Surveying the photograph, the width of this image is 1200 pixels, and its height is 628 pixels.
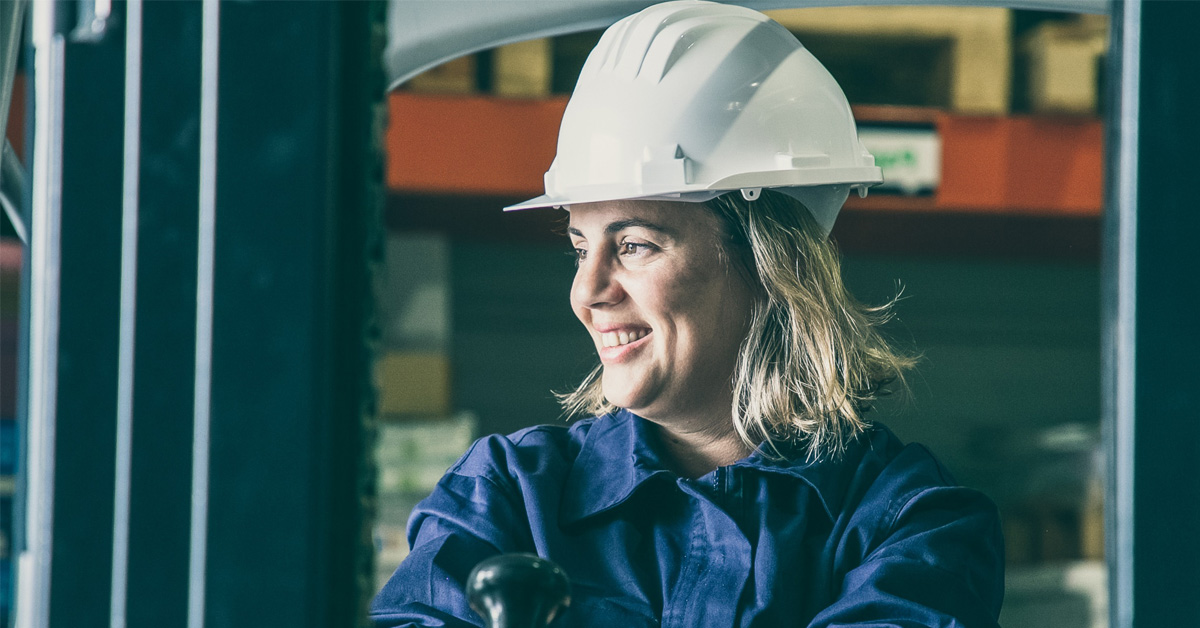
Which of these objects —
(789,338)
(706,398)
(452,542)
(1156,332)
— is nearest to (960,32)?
(789,338)

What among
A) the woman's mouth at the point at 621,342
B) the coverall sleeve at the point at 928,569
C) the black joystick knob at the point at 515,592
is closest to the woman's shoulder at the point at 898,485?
the coverall sleeve at the point at 928,569

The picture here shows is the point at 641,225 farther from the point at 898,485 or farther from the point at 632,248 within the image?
the point at 898,485

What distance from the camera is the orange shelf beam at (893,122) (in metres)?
3.48

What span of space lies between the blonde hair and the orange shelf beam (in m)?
1.85

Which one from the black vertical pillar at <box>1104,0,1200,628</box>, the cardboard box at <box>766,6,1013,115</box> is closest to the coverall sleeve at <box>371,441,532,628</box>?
the black vertical pillar at <box>1104,0,1200,628</box>

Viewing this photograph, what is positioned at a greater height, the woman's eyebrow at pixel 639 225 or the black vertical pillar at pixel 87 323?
the woman's eyebrow at pixel 639 225

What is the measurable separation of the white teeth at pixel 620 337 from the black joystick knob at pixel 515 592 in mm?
745

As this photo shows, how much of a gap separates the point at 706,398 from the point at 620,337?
173 millimetres

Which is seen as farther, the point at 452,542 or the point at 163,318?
the point at 452,542

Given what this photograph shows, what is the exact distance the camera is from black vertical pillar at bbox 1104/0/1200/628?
2.46 ft

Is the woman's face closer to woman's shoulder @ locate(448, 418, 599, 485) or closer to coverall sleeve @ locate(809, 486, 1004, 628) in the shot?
woman's shoulder @ locate(448, 418, 599, 485)

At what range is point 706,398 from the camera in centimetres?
Result: 157

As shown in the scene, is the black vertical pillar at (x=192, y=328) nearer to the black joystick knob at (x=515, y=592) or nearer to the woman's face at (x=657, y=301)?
the black joystick knob at (x=515, y=592)

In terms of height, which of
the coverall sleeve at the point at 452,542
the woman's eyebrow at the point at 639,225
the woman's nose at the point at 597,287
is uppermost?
the woman's eyebrow at the point at 639,225
